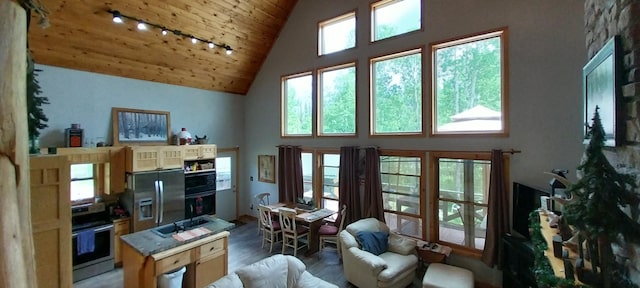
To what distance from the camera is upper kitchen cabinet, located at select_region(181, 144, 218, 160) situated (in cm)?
605

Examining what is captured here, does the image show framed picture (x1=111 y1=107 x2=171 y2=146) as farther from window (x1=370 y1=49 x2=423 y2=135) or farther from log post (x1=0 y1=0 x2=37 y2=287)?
log post (x1=0 y1=0 x2=37 y2=287)

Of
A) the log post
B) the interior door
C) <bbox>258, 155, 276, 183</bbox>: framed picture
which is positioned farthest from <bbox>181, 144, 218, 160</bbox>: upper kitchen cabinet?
the log post

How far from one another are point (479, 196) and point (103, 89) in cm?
707

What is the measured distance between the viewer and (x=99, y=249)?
15.5 feet

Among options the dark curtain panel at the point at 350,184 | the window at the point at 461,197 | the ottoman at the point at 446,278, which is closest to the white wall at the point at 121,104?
the dark curtain panel at the point at 350,184

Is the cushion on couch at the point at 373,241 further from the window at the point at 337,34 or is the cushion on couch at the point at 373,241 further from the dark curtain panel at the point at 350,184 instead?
the window at the point at 337,34

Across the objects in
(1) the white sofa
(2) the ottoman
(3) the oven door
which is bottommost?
(2) the ottoman

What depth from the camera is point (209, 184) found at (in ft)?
21.3

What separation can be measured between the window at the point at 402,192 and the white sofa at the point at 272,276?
8.31 feet

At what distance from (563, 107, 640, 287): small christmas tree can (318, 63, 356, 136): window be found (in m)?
4.29

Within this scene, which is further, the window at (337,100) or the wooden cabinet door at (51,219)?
the window at (337,100)

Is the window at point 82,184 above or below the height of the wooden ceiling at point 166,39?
below

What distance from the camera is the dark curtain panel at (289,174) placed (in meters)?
6.52

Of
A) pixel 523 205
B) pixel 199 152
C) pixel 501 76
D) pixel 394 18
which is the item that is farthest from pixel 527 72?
pixel 199 152
